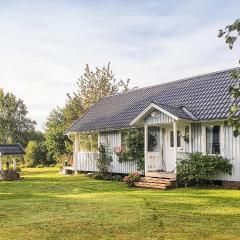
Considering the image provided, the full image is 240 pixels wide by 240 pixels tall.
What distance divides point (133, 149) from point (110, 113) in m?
5.24

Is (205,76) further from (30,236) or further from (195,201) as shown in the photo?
(30,236)

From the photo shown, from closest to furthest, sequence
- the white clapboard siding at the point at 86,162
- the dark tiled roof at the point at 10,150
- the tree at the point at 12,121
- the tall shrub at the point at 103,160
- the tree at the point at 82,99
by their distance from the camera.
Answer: the tall shrub at the point at 103,160, the dark tiled roof at the point at 10,150, the white clapboard siding at the point at 86,162, the tree at the point at 82,99, the tree at the point at 12,121

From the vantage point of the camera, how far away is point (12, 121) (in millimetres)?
67062

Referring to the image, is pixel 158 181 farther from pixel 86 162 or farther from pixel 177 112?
pixel 86 162

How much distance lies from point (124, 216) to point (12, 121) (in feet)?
192

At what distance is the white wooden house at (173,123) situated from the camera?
62.3 ft

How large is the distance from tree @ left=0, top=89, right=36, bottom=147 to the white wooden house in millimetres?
39468

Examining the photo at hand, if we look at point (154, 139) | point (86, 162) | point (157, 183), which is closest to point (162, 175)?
point (157, 183)

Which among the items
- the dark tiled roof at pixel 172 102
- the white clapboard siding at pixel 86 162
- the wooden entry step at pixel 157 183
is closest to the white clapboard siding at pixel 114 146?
the dark tiled roof at pixel 172 102

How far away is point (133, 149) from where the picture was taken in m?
23.2

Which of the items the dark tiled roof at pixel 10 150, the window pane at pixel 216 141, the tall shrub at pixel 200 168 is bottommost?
the tall shrub at pixel 200 168

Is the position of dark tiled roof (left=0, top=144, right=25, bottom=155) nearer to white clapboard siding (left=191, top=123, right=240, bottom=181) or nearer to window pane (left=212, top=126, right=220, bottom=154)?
window pane (left=212, top=126, right=220, bottom=154)

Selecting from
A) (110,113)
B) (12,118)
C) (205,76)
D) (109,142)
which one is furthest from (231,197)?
(12,118)

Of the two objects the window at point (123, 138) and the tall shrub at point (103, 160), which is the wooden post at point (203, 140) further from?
A: the tall shrub at point (103, 160)
